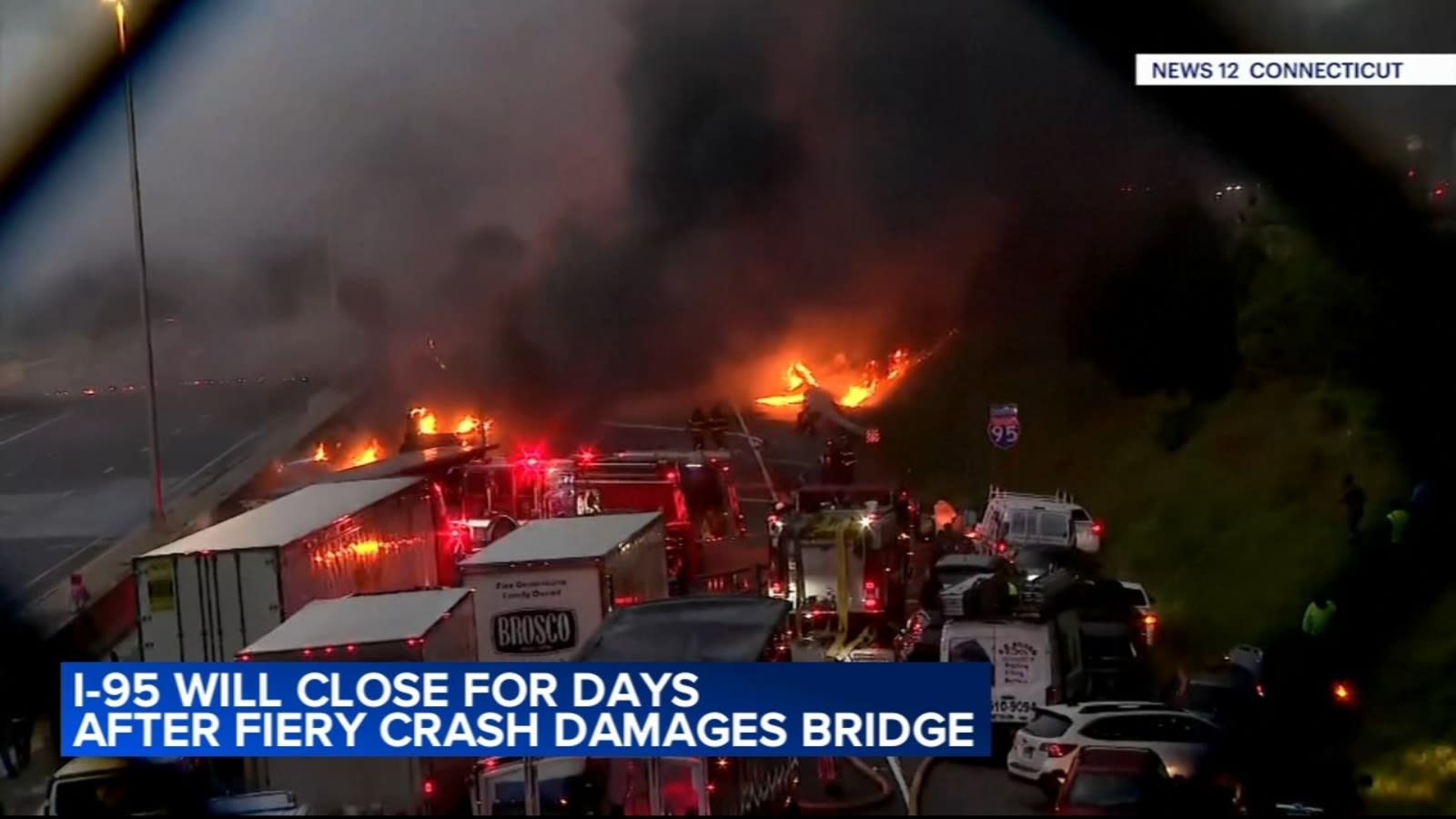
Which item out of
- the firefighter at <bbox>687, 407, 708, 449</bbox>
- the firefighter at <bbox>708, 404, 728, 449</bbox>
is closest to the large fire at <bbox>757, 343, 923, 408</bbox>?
the firefighter at <bbox>708, 404, 728, 449</bbox>

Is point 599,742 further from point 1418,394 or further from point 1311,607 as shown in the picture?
point 1418,394

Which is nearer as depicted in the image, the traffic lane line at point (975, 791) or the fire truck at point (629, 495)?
the traffic lane line at point (975, 791)

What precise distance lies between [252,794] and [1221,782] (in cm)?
450

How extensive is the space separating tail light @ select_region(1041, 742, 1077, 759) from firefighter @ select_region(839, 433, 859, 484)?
510cm

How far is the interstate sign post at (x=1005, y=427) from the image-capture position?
27.1 ft

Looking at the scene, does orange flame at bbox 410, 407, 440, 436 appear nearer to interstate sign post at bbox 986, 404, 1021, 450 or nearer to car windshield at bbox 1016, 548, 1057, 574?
interstate sign post at bbox 986, 404, 1021, 450

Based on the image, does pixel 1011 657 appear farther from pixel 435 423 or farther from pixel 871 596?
pixel 435 423

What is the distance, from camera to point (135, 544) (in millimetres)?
9758

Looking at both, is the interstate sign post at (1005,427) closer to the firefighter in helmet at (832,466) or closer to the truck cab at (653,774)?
the firefighter in helmet at (832,466)

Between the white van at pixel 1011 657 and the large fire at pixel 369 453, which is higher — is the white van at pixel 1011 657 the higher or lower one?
the lower one

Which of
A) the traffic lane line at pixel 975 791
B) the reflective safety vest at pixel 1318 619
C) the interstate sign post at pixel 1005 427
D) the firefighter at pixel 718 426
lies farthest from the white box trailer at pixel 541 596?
the firefighter at pixel 718 426

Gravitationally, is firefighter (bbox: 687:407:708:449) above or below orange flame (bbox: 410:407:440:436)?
below

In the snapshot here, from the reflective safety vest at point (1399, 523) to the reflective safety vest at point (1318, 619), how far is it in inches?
20.6

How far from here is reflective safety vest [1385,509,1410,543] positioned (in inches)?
248
